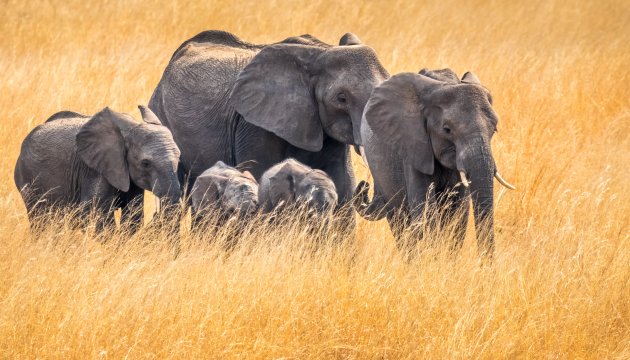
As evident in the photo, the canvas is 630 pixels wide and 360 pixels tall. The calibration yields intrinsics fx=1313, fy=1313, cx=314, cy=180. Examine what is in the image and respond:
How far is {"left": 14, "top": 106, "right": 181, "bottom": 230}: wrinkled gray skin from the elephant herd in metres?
0.01

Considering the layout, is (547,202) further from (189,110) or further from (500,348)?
(500,348)

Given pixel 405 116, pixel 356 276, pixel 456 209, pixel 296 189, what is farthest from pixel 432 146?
pixel 356 276

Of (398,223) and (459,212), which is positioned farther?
(398,223)

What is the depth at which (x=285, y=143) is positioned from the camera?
10008mm

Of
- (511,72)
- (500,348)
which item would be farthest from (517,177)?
(500,348)

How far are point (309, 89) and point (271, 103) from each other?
339 mm

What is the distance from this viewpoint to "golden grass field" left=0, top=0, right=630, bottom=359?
22.6 ft

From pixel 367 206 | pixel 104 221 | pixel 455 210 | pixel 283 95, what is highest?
pixel 283 95

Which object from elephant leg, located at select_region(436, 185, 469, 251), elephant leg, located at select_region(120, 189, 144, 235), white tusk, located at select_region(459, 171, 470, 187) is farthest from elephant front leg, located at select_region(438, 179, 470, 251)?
elephant leg, located at select_region(120, 189, 144, 235)

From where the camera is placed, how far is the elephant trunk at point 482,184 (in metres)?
7.90

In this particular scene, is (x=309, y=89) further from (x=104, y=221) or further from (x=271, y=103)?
(x=104, y=221)

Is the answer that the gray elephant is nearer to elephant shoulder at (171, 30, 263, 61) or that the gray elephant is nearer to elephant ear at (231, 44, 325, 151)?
elephant ear at (231, 44, 325, 151)

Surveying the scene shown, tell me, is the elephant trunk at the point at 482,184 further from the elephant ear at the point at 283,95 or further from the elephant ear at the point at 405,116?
the elephant ear at the point at 283,95

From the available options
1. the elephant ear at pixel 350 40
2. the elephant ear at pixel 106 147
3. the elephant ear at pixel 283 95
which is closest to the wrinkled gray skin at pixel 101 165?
the elephant ear at pixel 106 147
